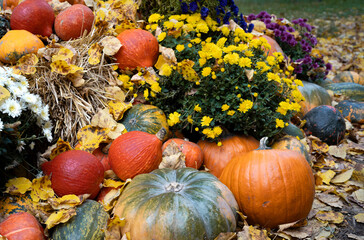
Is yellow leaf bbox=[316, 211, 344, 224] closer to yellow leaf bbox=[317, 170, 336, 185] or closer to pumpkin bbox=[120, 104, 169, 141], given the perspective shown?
yellow leaf bbox=[317, 170, 336, 185]

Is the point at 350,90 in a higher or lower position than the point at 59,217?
lower

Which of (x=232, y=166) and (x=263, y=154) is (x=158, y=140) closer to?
(x=232, y=166)

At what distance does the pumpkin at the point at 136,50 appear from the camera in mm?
3078

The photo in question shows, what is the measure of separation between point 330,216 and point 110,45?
7.97 feet

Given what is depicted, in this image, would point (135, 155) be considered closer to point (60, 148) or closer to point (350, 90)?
point (60, 148)

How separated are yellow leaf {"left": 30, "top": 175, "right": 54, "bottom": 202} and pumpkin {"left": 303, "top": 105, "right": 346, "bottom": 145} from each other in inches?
111

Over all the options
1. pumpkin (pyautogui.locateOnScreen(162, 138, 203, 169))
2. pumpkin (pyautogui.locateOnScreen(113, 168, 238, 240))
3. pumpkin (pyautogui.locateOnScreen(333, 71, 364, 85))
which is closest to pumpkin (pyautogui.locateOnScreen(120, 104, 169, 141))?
pumpkin (pyautogui.locateOnScreen(162, 138, 203, 169))

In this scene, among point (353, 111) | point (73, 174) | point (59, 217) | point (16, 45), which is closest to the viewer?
point (59, 217)

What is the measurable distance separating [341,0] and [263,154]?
18530 millimetres

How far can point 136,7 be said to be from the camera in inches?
143

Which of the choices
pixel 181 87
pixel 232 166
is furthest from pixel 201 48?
pixel 232 166

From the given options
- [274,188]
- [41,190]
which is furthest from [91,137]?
[274,188]

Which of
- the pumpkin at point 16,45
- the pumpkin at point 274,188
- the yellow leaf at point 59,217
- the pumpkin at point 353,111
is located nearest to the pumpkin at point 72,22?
the pumpkin at point 16,45

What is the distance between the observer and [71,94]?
8.86 ft
